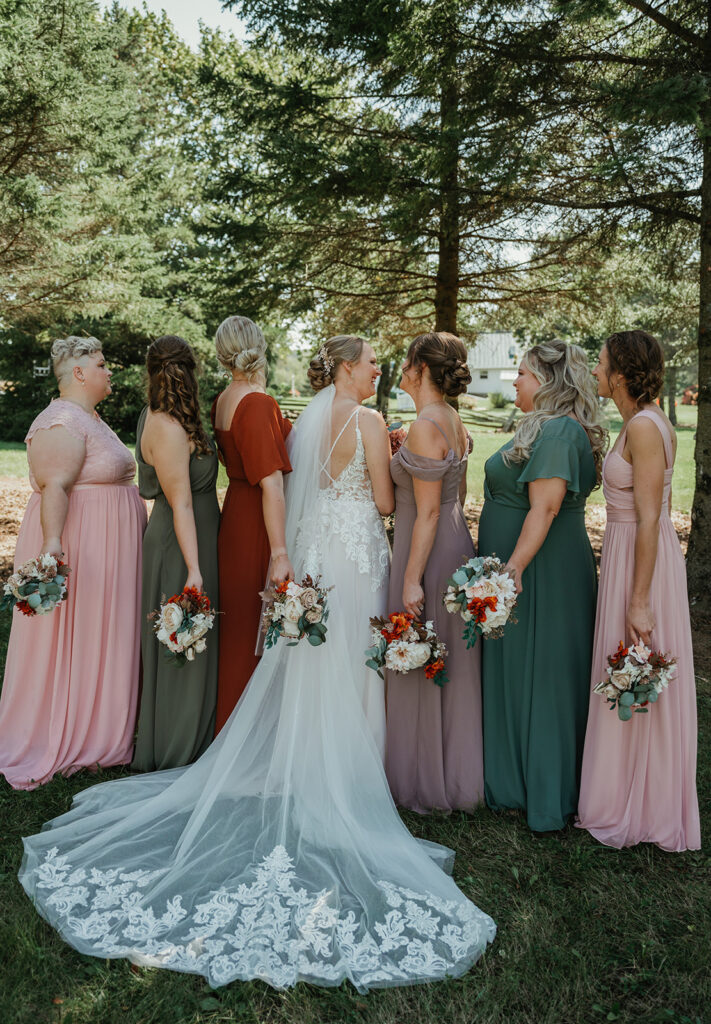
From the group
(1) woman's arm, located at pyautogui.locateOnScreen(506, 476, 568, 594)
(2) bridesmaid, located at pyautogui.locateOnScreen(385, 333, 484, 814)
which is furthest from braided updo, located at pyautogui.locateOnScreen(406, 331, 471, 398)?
(1) woman's arm, located at pyautogui.locateOnScreen(506, 476, 568, 594)

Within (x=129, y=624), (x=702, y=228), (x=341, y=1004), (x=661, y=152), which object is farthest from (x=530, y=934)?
(x=661, y=152)

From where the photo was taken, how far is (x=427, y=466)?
12.8ft

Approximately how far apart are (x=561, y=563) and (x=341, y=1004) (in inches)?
89.1

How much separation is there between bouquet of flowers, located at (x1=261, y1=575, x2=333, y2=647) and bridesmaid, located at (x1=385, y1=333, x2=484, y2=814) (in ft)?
1.81

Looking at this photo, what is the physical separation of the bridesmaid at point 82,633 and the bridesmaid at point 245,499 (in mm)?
635

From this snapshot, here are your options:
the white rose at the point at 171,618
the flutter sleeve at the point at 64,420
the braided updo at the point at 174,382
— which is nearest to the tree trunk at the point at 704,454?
the braided updo at the point at 174,382

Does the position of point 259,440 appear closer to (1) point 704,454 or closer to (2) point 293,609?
(2) point 293,609

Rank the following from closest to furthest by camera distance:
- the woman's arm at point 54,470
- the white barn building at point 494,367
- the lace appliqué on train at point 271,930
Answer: the lace appliqué on train at point 271,930 → the woman's arm at point 54,470 → the white barn building at point 494,367

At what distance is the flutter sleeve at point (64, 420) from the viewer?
14.4 feet

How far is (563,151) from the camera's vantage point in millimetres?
7848

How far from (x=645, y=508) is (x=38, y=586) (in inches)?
123

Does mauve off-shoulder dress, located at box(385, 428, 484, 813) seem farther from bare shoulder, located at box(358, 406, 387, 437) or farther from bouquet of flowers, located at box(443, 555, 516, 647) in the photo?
bouquet of flowers, located at box(443, 555, 516, 647)

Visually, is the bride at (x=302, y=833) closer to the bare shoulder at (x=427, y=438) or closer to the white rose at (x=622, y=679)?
the bare shoulder at (x=427, y=438)

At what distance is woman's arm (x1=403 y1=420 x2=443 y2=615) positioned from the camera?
154 inches
